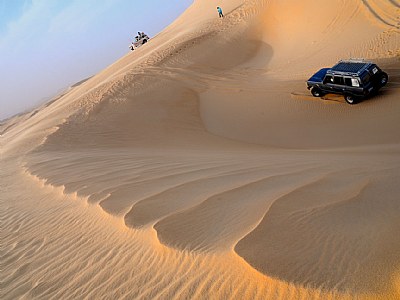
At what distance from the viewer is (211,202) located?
165 inches

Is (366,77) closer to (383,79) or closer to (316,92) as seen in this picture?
(383,79)

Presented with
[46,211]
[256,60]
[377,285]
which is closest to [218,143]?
[46,211]

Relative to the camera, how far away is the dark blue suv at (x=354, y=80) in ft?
33.6

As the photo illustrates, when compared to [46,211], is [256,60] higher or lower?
lower

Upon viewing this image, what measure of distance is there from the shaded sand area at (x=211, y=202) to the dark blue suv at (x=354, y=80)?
422 millimetres

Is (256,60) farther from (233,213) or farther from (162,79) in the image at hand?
(233,213)

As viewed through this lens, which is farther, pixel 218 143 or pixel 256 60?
pixel 256 60

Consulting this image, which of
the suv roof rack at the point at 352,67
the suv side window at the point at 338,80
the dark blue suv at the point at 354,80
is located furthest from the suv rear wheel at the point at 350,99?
the suv roof rack at the point at 352,67

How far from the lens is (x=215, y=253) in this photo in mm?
3068

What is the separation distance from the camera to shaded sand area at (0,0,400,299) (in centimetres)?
274

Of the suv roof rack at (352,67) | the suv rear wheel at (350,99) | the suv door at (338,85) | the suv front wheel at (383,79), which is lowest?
the suv rear wheel at (350,99)

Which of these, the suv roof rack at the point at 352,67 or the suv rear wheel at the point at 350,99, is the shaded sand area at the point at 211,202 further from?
the suv roof rack at the point at 352,67

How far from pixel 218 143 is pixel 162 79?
7.63 m

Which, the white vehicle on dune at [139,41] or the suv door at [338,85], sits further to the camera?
the white vehicle on dune at [139,41]
